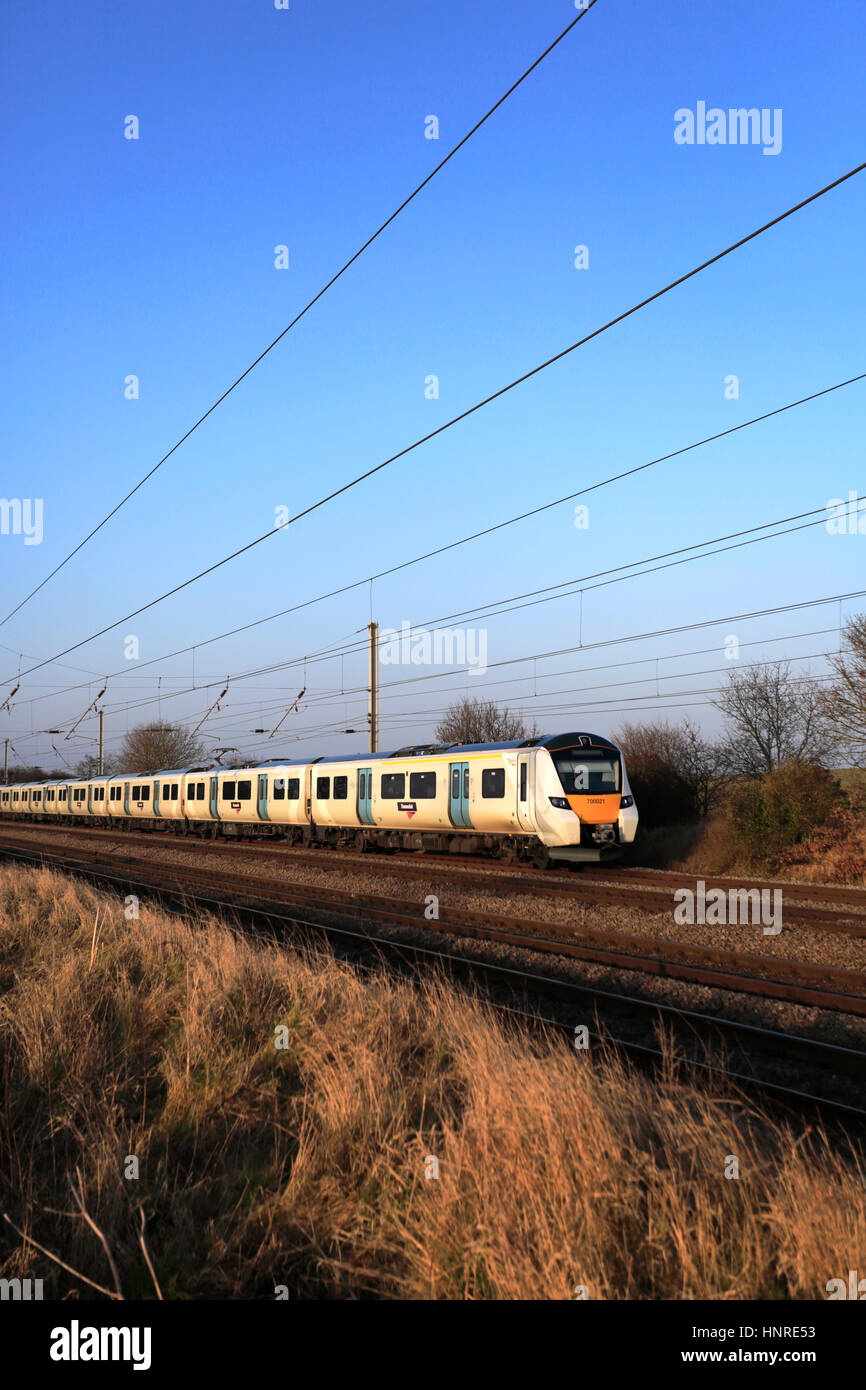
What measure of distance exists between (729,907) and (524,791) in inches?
241

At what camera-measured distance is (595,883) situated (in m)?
17.2

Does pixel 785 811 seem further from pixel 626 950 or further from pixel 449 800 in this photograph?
pixel 626 950

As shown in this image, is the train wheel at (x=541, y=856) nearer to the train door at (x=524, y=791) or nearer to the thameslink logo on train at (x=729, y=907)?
the train door at (x=524, y=791)

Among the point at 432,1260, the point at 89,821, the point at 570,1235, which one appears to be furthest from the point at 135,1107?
the point at 89,821

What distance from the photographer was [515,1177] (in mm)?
3609

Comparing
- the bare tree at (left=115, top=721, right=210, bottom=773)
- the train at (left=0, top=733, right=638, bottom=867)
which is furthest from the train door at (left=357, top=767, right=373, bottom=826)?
the bare tree at (left=115, top=721, right=210, bottom=773)

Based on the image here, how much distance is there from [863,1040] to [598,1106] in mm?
4203

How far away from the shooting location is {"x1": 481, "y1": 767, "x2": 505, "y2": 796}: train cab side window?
66.1 feet

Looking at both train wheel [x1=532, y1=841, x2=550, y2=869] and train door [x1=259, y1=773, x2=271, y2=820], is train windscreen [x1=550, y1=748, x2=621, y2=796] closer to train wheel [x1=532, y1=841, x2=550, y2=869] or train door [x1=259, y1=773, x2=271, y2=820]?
train wheel [x1=532, y1=841, x2=550, y2=869]

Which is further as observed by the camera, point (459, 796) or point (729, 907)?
point (459, 796)

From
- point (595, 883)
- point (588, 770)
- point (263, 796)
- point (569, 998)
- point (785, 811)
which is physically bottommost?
point (595, 883)

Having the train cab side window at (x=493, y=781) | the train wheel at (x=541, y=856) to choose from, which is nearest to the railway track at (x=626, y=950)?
the train cab side window at (x=493, y=781)

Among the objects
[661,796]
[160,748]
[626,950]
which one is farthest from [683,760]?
[160,748]

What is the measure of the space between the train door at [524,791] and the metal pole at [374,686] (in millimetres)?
11189
